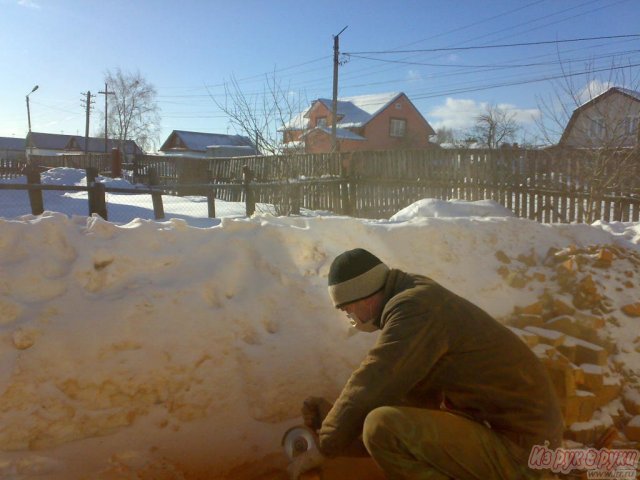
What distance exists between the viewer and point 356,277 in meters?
2.33

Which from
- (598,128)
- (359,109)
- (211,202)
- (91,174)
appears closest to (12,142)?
(359,109)

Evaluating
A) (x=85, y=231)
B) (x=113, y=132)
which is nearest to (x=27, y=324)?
(x=85, y=231)

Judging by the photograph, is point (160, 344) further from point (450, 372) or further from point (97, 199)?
point (97, 199)

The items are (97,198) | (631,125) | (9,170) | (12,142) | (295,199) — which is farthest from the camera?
(12,142)

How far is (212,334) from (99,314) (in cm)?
68

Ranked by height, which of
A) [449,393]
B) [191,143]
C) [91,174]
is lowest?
[449,393]

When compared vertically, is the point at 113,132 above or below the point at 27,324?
above

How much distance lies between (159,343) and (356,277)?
1.53m

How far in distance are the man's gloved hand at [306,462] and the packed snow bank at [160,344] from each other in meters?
0.82

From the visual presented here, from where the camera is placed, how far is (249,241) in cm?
409

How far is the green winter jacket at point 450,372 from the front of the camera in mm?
2117

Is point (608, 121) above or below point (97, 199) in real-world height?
above

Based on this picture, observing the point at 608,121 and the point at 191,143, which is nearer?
the point at 608,121

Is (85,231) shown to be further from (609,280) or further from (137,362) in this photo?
(609,280)
